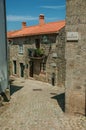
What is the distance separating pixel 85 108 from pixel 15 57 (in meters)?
18.5

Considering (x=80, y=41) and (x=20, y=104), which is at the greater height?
(x=80, y=41)

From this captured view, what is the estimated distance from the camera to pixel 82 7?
10.8m

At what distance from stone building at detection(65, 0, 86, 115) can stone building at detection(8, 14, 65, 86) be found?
903cm

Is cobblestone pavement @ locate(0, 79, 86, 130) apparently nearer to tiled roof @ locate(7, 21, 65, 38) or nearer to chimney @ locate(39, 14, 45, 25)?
tiled roof @ locate(7, 21, 65, 38)

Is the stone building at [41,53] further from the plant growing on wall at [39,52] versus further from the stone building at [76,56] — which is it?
the stone building at [76,56]

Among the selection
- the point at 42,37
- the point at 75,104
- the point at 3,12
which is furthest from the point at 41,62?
the point at 75,104

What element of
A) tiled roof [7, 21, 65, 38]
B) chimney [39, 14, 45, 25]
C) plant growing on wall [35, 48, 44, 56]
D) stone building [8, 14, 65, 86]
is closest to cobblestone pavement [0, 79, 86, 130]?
stone building [8, 14, 65, 86]

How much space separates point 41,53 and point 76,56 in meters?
12.2

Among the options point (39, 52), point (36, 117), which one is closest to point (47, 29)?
point (39, 52)

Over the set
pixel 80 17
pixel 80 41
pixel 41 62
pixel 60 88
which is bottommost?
pixel 60 88

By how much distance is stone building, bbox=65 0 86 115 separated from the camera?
10.9 metres

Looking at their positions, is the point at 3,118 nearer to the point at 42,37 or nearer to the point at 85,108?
the point at 85,108

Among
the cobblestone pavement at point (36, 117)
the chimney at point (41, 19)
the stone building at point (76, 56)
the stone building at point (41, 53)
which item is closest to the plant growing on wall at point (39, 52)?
the stone building at point (41, 53)

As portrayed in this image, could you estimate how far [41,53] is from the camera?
23.2 m
